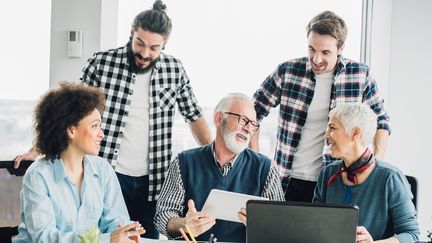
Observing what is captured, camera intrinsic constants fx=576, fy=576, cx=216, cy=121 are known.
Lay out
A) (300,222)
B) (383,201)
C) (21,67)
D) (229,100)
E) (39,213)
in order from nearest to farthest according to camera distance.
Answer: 1. (300,222)
2. (39,213)
3. (383,201)
4. (229,100)
5. (21,67)

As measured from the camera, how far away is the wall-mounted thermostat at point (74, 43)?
3.32 metres

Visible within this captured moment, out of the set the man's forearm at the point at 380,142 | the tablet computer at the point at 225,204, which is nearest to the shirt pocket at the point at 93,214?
the tablet computer at the point at 225,204

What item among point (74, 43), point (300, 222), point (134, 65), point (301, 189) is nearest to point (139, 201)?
point (134, 65)

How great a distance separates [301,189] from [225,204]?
755 mm

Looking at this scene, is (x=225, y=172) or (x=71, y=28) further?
(x=71, y=28)

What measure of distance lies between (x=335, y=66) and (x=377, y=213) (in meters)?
0.81

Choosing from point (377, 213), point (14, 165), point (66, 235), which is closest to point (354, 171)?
point (377, 213)

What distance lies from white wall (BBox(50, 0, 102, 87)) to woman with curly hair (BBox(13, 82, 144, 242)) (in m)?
1.21

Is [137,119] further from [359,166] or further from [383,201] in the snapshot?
[383,201]

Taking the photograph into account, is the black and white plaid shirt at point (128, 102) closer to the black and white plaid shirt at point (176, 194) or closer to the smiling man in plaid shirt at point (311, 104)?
the black and white plaid shirt at point (176, 194)

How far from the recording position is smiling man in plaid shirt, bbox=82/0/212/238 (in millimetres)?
2729

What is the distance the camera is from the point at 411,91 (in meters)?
3.59

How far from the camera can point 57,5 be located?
3.38 meters

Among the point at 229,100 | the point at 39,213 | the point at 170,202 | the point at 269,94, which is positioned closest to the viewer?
the point at 39,213
